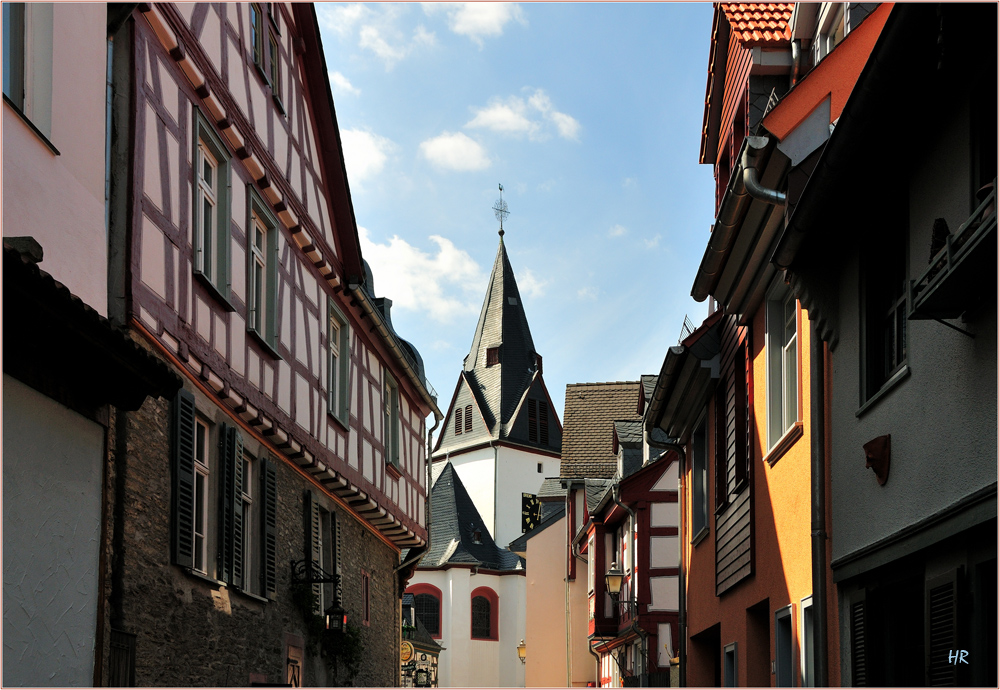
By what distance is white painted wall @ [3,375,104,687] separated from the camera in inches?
257

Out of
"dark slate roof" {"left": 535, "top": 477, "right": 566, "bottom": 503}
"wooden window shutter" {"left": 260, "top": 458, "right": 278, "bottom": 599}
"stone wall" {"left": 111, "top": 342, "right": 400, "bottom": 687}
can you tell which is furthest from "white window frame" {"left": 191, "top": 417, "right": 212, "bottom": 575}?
"dark slate roof" {"left": 535, "top": 477, "right": 566, "bottom": 503}

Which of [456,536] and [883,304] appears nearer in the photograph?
[883,304]

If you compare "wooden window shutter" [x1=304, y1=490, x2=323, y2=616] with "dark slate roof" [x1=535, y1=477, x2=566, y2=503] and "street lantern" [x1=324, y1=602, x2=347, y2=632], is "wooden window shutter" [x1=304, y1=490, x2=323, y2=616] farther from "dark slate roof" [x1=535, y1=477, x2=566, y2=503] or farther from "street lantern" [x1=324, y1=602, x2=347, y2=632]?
"dark slate roof" [x1=535, y1=477, x2=566, y2=503]

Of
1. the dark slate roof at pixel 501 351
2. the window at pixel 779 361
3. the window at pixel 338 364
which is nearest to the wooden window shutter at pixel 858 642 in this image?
the window at pixel 779 361

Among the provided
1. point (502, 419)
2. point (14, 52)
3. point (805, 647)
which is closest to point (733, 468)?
point (805, 647)

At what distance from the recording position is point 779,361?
9.38m

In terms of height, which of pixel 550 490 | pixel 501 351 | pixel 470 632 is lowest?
pixel 470 632

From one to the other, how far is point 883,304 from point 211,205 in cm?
687

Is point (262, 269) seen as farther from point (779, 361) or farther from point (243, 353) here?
point (779, 361)

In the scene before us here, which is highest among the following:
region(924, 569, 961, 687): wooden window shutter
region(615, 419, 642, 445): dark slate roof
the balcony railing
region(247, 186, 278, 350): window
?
region(247, 186, 278, 350): window

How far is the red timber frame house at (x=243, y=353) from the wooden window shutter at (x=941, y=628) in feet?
17.8

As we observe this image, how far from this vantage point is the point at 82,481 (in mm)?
7754

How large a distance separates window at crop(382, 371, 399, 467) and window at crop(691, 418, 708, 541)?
597 cm

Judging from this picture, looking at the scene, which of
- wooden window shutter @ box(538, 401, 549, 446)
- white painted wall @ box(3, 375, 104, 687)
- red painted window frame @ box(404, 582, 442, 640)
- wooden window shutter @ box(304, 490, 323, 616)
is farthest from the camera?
wooden window shutter @ box(538, 401, 549, 446)
